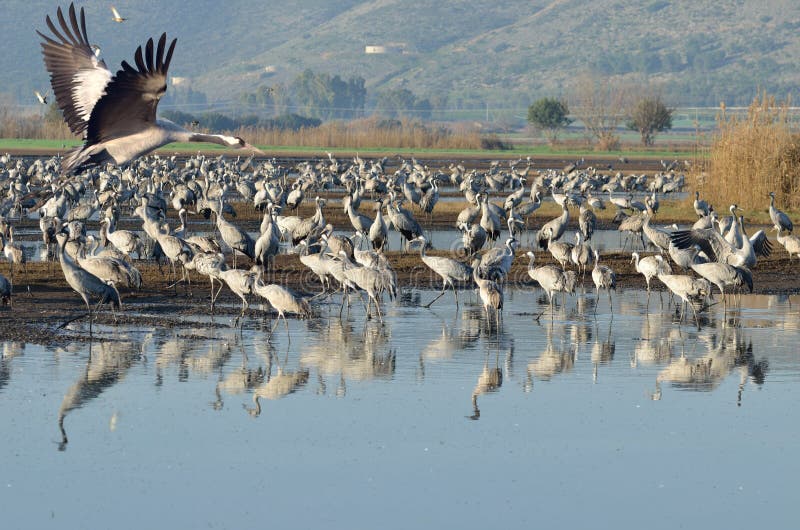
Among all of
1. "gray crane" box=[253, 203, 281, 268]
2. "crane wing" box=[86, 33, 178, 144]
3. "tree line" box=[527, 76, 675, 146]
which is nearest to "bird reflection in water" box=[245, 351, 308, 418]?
"crane wing" box=[86, 33, 178, 144]

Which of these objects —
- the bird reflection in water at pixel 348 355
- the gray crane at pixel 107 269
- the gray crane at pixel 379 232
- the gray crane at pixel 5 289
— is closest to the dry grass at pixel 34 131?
the gray crane at pixel 379 232

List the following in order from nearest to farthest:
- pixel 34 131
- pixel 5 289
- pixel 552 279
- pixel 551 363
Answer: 1. pixel 551 363
2. pixel 5 289
3. pixel 552 279
4. pixel 34 131

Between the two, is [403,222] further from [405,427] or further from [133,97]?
[405,427]

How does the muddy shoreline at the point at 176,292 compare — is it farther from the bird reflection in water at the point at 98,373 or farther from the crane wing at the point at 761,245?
the bird reflection in water at the point at 98,373

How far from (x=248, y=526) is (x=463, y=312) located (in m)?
8.84

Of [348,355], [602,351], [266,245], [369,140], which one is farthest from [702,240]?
[369,140]

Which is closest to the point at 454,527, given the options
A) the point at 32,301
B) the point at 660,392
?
the point at 660,392

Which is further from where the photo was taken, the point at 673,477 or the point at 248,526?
the point at 673,477

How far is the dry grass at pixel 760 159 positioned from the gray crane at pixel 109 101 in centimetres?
2210

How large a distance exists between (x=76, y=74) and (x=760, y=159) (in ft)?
73.6

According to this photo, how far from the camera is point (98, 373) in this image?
37.8ft

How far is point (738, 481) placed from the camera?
8.45m

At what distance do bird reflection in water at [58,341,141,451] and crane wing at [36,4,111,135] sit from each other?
2094 mm

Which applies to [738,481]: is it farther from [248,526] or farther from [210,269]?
[210,269]
